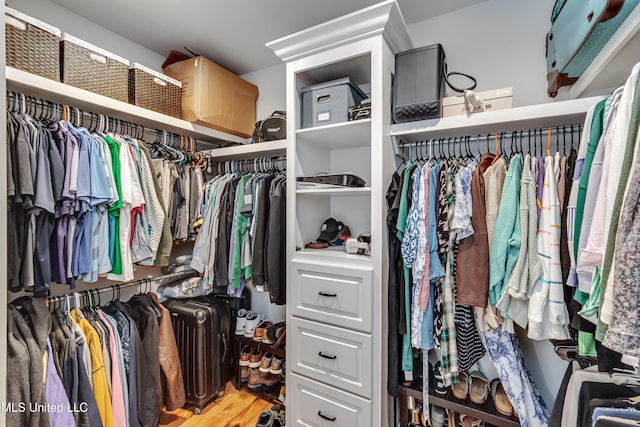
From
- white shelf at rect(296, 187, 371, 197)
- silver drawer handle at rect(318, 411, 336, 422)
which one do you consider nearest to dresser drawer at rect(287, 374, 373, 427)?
silver drawer handle at rect(318, 411, 336, 422)

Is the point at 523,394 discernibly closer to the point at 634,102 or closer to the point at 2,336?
the point at 634,102

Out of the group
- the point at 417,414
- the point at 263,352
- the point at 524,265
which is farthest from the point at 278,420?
the point at 524,265

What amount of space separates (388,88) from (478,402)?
1597 millimetres

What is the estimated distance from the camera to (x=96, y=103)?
1.53 m

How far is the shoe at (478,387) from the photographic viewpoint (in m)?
1.47

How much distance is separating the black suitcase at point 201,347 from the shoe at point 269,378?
273 mm

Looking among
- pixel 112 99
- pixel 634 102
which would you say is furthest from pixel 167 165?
pixel 634 102

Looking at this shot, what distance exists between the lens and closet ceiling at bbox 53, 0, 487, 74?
1666 millimetres

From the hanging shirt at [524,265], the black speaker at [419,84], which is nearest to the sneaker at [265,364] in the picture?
the hanging shirt at [524,265]

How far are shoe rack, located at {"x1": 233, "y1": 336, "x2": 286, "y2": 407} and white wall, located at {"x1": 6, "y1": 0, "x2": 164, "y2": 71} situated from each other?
211cm

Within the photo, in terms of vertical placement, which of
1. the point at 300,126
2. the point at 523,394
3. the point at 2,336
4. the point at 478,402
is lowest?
the point at 478,402

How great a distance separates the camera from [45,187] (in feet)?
4.25

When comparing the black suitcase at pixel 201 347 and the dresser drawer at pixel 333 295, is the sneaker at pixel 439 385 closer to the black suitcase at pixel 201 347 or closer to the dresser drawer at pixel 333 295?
the dresser drawer at pixel 333 295

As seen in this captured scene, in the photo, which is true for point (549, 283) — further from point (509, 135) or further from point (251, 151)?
point (251, 151)
